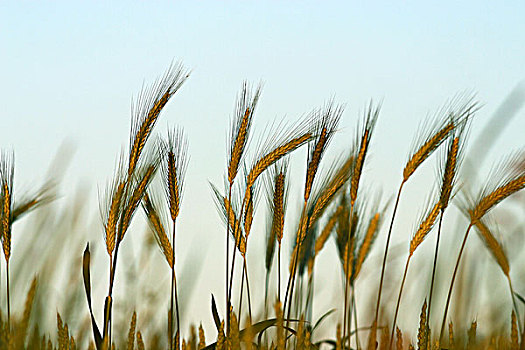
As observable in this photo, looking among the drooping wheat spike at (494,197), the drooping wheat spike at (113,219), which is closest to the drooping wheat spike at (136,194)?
the drooping wheat spike at (113,219)

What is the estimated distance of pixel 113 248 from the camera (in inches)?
53.5

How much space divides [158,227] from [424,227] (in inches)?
21.7

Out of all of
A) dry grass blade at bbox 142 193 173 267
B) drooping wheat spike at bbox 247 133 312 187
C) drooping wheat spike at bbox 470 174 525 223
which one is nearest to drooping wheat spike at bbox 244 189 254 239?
drooping wheat spike at bbox 247 133 312 187

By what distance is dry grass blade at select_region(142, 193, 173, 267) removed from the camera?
1.53 meters

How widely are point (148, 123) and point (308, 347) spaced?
0.54 metres

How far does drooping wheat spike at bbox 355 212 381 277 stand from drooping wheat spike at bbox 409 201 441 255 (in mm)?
146

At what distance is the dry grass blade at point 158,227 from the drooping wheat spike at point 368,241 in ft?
1.33

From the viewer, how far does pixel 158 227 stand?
1.57m

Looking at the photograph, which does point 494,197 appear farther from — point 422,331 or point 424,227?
point 422,331

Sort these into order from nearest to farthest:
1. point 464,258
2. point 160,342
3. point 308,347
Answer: point 308,347, point 464,258, point 160,342

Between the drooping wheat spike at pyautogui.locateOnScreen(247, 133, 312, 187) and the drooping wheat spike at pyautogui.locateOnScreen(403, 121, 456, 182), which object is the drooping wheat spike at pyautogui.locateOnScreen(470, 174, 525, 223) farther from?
the drooping wheat spike at pyautogui.locateOnScreen(247, 133, 312, 187)

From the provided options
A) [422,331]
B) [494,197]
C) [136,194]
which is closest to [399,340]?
[422,331]

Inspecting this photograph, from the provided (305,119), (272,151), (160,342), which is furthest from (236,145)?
(160,342)

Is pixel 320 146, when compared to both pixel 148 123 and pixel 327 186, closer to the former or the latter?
pixel 327 186
